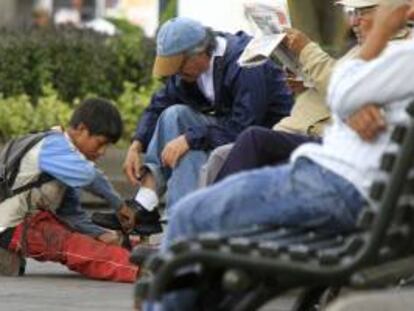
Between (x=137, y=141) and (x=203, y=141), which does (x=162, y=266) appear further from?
(x=137, y=141)

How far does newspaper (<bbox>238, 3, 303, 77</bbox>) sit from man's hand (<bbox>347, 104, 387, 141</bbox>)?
2169mm

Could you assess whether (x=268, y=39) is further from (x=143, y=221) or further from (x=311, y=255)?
(x=311, y=255)

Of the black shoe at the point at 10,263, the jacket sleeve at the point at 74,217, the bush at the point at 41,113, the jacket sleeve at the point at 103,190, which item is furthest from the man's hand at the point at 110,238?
the bush at the point at 41,113

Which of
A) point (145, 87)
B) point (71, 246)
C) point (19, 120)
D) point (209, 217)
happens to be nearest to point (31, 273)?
point (71, 246)

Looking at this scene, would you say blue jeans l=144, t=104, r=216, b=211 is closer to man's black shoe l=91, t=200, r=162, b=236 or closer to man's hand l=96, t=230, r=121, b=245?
man's black shoe l=91, t=200, r=162, b=236

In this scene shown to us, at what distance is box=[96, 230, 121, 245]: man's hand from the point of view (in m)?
8.57

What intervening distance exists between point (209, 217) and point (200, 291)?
215 mm

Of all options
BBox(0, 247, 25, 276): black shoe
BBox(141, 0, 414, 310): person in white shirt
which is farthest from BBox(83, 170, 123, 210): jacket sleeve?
BBox(141, 0, 414, 310): person in white shirt

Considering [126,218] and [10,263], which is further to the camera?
[10,263]

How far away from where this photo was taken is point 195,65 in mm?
7902

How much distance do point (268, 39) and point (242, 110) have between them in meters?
0.78

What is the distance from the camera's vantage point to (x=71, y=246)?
845 centimetres

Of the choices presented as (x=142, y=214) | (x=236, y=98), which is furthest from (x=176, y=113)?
(x=142, y=214)

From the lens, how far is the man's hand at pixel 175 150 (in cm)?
774
